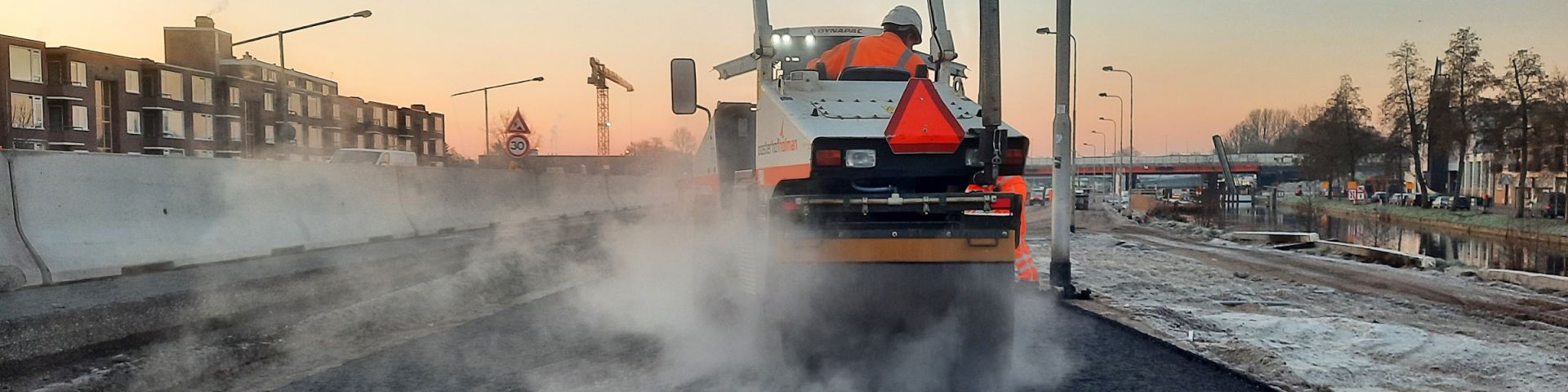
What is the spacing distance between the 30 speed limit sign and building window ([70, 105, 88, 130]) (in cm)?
4601

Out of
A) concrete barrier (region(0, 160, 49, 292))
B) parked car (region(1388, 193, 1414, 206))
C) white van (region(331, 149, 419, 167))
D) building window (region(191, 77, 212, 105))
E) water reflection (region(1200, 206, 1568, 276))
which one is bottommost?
water reflection (region(1200, 206, 1568, 276))

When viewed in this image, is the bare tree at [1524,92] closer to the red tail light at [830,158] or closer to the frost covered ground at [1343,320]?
the frost covered ground at [1343,320]

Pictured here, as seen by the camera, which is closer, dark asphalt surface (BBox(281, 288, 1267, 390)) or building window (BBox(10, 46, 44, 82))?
dark asphalt surface (BBox(281, 288, 1267, 390))

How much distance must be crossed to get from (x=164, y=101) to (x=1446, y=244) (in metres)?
63.5

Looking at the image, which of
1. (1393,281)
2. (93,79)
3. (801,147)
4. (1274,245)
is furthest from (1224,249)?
(93,79)

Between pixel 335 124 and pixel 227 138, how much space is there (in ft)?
51.7

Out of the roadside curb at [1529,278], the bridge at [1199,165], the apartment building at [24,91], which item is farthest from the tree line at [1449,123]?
the apartment building at [24,91]

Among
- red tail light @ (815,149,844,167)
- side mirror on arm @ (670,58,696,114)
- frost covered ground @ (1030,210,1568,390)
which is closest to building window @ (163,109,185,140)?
frost covered ground @ (1030,210,1568,390)

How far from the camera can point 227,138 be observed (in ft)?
220

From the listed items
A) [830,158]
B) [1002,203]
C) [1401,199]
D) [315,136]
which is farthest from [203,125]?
[1401,199]

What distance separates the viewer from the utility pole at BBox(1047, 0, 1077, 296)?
38.1 ft

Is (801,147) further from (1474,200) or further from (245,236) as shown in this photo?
(1474,200)

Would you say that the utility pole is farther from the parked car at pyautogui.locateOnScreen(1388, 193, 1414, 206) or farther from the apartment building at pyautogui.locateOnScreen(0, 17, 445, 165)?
the parked car at pyautogui.locateOnScreen(1388, 193, 1414, 206)

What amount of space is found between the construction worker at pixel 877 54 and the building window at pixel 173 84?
211ft
